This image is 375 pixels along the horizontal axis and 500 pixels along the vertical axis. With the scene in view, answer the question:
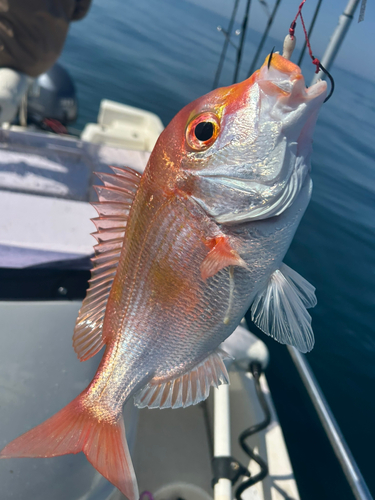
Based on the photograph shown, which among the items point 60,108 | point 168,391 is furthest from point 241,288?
point 60,108

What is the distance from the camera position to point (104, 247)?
3.72ft

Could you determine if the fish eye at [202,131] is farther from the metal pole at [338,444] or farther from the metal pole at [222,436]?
the metal pole at [338,444]

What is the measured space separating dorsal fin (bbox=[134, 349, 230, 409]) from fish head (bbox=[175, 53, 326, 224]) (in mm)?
526

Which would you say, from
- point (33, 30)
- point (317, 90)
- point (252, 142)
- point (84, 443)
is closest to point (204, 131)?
point (252, 142)

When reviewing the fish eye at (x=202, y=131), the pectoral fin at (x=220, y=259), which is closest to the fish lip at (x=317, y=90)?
the fish eye at (x=202, y=131)

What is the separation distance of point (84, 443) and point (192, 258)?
0.70 m

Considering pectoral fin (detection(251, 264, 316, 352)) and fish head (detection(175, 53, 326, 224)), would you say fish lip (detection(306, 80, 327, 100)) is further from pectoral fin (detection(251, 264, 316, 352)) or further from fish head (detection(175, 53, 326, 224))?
pectoral fin (detection(251, 264, 316, 352))

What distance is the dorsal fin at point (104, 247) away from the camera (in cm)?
108

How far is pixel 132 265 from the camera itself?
1.04 m

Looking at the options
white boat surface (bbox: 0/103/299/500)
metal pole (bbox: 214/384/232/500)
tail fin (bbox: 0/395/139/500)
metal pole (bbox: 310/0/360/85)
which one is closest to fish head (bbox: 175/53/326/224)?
tail fin (bbox: 0/395/139/500)

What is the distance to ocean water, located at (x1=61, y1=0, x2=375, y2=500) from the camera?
315 centimetres

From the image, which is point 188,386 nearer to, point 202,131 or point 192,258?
point 192,258

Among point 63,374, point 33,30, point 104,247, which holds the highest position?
point 33,30

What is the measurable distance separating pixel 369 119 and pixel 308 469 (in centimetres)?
1156
